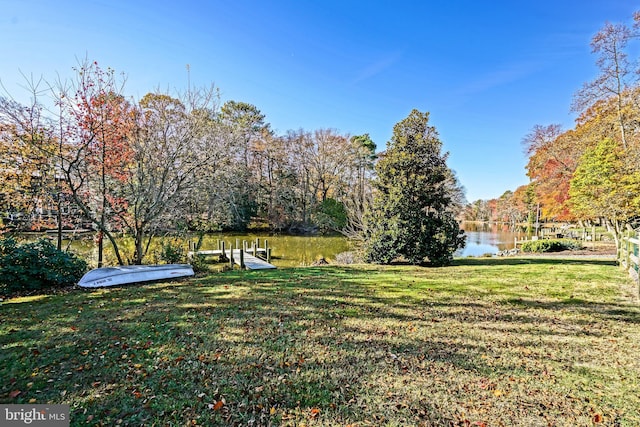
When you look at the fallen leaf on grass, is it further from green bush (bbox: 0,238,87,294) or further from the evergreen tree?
the evergreen tree

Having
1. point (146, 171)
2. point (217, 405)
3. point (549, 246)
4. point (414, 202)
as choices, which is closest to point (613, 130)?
point (549, 246)

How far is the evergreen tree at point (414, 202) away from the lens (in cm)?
900

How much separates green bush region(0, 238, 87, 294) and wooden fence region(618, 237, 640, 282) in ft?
37.5

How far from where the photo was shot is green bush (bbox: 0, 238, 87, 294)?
5371mm

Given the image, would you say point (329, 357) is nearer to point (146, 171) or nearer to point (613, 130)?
point (146, 171)

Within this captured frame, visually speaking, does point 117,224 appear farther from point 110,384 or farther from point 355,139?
point 355,139

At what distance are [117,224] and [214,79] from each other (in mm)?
4870

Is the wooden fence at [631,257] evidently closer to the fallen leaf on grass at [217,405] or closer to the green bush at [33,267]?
the fallen leaf on grass at [217,405]

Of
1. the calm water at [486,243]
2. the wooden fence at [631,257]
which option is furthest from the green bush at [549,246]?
the wooden fence at [631,257]

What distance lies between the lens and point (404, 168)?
30.5 feet

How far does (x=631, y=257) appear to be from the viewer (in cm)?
654

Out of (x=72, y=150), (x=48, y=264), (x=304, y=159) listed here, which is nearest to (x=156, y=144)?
(x=72, y=150)

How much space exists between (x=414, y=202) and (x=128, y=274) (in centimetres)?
793

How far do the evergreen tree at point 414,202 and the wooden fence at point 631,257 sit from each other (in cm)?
367
